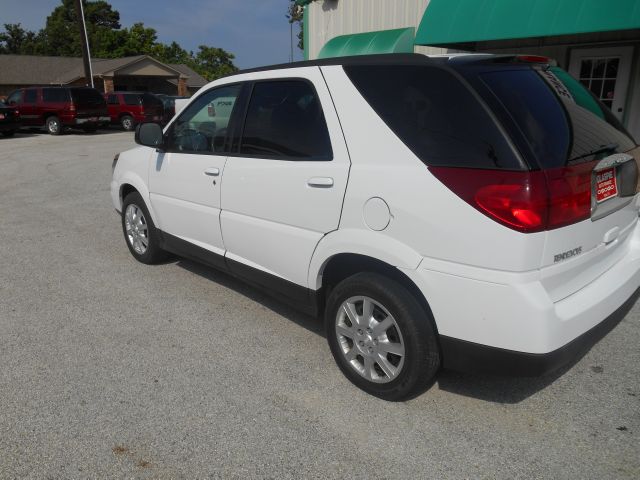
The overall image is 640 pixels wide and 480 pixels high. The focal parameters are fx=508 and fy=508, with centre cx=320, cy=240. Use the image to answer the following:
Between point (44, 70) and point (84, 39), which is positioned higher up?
point (84, 39)

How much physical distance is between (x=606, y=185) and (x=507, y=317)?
0.95 metres

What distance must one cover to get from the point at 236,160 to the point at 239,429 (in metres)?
1.87

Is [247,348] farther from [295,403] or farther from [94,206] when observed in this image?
[94,206]

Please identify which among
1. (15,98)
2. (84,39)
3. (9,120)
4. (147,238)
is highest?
(84,39)

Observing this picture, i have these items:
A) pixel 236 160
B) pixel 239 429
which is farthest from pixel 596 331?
pixel 236 160

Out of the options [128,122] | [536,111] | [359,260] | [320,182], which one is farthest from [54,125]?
[536,111]

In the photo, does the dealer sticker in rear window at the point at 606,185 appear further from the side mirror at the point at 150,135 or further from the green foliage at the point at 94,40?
the green foliage at the point at 94,40

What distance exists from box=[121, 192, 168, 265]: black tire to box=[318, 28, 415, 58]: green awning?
251 inches

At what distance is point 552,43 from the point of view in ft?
31.9

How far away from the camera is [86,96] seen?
71.2 feet

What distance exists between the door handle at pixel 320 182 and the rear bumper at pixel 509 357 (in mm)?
1066

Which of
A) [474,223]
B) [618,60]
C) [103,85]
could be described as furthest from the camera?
[103,85]

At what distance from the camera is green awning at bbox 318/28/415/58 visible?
10.7 m

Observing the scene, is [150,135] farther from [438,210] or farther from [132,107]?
[132,107]
